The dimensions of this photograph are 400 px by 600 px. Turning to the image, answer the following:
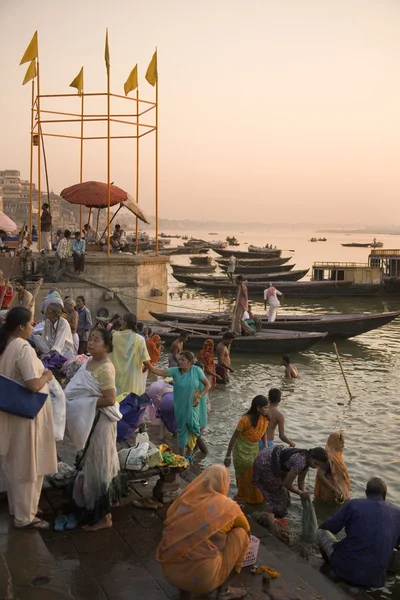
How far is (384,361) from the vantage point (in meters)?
15.8

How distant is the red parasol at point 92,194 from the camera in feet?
52.3

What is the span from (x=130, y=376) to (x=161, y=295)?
9.93m

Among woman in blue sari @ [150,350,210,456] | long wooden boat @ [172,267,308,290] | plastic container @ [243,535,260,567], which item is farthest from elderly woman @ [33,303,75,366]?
long wooden boat @ [172,267,308,290]

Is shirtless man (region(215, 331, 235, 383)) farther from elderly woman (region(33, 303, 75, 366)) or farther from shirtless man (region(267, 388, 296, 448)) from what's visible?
elderly woman (region(33, 303, 75, 366))

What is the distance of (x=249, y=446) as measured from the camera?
612 centimetres

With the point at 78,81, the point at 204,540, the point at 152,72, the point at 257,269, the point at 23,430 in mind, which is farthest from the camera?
the point at 257,269

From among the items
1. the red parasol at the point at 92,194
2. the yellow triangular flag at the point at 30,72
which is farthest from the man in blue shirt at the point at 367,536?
the yellow triangular flag at the point at 30,72

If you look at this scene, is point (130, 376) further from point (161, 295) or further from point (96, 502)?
point (161, 295)

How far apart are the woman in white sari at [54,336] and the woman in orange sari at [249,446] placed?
2.24m

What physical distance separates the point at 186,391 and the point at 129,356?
2.51 feet

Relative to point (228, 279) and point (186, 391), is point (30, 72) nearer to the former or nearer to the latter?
point (186, 391)

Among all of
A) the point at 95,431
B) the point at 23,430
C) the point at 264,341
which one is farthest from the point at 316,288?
the point at 23,430

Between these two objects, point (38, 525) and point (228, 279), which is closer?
point (38, 525)

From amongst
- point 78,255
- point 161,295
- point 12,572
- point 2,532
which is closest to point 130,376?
point 2,532
